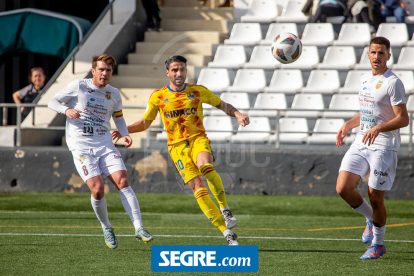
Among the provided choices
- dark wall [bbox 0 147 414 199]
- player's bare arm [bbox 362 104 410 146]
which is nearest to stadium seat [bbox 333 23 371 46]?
dark wall [bbox 0 147 414 199]

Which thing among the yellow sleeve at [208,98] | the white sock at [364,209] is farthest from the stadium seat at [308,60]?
the white sock at [364,209]

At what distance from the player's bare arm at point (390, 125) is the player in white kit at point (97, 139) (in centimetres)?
237

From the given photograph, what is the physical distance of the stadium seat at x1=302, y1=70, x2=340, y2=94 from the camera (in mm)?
12266

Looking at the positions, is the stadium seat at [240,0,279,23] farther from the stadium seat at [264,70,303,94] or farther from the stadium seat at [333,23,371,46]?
the stadium seat at [264,70,303,94]

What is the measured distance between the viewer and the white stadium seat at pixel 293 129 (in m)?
11.3

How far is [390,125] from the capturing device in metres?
5.34

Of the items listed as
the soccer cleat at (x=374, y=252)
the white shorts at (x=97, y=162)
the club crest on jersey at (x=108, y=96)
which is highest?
the club crest on jersey at (x=108, y=96)

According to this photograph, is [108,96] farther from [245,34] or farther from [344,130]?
[245,34]

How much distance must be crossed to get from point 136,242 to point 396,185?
5.62 meters

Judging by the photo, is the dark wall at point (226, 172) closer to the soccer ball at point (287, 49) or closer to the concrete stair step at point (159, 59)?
the soccer ball at point (287, 49)

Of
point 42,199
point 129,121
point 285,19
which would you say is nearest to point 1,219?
point 42,199

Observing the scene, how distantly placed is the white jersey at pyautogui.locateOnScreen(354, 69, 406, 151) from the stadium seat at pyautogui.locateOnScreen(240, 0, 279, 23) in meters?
8.86

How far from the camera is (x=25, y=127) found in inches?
436

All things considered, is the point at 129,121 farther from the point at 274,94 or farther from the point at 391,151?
the point at 391,151
